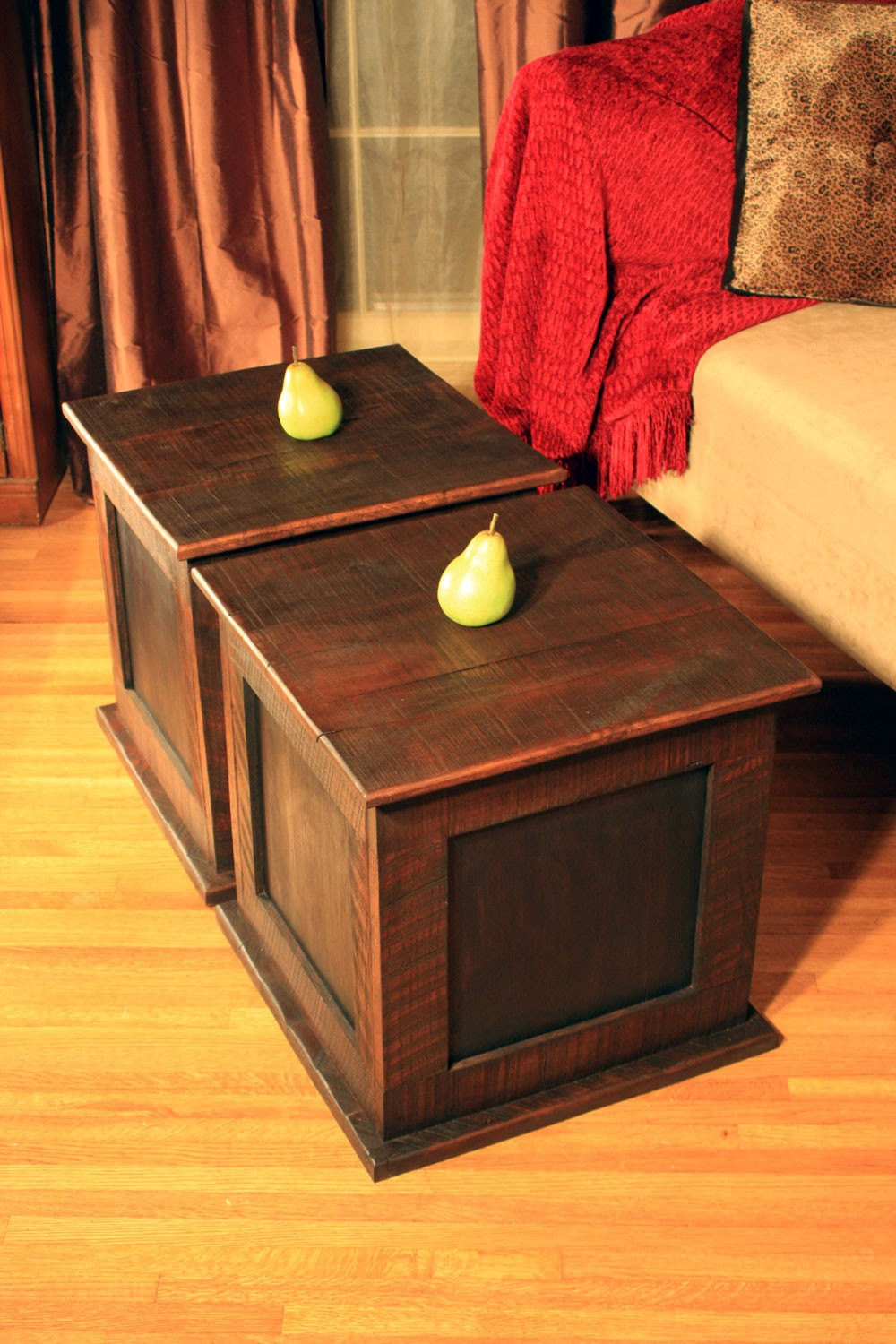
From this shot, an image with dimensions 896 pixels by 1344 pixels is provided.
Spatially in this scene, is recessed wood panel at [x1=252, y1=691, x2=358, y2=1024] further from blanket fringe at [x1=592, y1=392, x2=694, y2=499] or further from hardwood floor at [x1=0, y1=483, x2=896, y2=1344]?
blanket fringe at [x1=592, y1=392, x2=694, y2=499]

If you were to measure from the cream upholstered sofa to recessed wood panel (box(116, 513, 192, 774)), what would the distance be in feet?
2.31

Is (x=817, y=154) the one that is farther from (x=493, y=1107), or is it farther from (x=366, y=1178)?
(x=366, y=1178)

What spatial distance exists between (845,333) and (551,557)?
2.09 ft

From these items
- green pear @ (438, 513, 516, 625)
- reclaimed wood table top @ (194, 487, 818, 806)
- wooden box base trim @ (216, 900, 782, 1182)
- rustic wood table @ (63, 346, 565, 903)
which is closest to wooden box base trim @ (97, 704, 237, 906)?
rustic wood table @ (63, 346, 565, 903)

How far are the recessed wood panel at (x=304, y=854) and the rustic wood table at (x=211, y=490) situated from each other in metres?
0.14

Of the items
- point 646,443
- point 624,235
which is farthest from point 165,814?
point 624,235

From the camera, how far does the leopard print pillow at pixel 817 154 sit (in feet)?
6.31

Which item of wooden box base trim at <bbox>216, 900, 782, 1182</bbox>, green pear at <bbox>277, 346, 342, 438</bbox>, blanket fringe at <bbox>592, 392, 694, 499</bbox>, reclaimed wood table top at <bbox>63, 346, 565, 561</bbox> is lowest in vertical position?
wooden box base trim at <bbox>216, 900, 782, 1182</bbox>

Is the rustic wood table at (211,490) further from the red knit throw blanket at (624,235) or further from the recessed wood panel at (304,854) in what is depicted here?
the red knit throw blanket at (624,235)

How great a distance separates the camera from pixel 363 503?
5.19ft

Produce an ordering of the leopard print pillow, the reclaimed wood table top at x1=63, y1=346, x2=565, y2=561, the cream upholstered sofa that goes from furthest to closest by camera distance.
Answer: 1. the leopard print pillow
2. the cream upholstered sofa
3. the reclaimed wood table top at x1=63, y1=346, x2=565, y2=561

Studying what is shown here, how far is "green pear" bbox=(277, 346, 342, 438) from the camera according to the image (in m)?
1.67

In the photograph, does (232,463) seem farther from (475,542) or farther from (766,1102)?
(766,1102)

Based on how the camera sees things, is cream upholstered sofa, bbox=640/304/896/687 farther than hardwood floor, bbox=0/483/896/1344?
Yes
